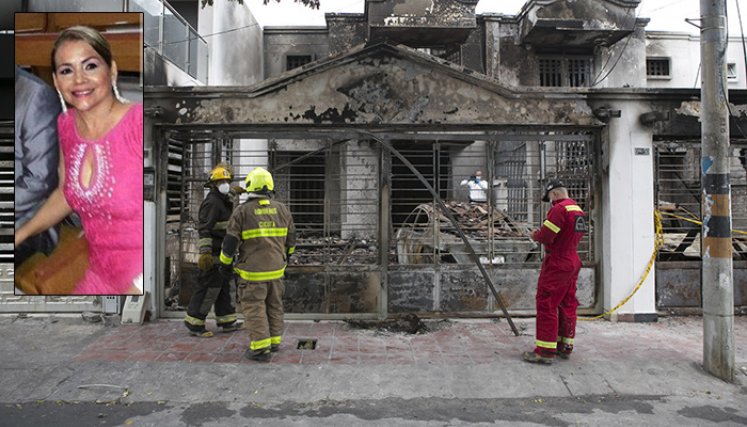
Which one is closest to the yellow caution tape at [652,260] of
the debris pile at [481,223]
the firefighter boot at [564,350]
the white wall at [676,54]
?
the debris pile at [481,223]

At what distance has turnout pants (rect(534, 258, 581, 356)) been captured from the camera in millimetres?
5129

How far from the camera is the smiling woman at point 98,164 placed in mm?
6449

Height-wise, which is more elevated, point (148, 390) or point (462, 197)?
point (462, 197)

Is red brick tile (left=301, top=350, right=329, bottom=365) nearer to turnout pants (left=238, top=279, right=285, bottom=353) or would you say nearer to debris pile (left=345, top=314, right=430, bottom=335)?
turnout pants (left=238, top=279, right=285, bottom=353)

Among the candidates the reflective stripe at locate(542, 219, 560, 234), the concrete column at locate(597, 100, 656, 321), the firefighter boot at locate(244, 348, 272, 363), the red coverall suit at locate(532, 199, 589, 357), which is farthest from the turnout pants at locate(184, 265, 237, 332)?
the concrete column at locate(597, 100, 656, 321)

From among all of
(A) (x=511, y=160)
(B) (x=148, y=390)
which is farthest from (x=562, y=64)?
(B) (x=148, y=390)

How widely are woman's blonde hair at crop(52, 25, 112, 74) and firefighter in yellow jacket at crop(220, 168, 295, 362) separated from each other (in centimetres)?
305

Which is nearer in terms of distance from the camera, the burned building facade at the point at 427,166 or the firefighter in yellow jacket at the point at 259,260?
the firefighter in yellow jacket at the point at 259,260

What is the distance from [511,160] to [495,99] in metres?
1.03

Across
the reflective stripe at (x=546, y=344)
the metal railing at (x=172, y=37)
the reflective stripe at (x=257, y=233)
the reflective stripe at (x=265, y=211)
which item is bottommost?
the reflective stripe at (x=546, y=344)

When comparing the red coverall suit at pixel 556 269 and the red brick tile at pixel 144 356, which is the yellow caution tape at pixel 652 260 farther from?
the red brick tile at pixel 144 356

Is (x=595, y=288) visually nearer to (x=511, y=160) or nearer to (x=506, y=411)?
→ (x=511, y=160)

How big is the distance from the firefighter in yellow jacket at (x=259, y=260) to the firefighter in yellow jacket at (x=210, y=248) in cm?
63

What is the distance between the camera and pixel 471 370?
4.96 m
